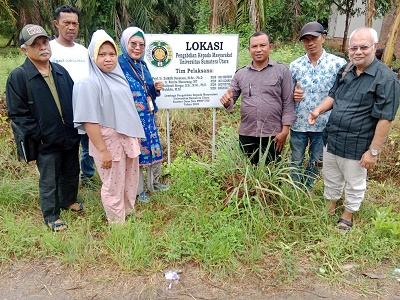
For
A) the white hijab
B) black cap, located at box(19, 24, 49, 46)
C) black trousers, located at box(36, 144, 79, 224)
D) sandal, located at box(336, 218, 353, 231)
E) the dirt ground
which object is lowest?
the dirt ground

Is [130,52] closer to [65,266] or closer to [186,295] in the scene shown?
[65,266]

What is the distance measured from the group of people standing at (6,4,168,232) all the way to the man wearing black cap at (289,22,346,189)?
1355 mm

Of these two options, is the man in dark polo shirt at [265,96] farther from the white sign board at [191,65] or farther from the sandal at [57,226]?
the sandal at [57,226]

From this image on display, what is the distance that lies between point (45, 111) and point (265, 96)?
1910 mm

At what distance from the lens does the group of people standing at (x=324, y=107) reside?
2615mm

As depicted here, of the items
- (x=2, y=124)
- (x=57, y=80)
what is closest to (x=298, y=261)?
(x=57, y=80)

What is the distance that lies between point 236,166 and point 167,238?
96 cm

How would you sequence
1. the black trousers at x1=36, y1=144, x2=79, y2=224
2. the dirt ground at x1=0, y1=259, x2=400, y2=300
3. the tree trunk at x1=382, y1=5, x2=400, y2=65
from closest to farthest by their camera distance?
the dirt ground at x1=0, y1=259, x2=400, y2=300, the black trousers at x1=36, y1=144, x2=79, y2=224, the tree trunk at x1=382, y1=5, x2=400, y2=65

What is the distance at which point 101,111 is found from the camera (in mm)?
2684

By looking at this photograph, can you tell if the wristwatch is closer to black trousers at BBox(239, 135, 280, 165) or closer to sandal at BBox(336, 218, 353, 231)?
sandal at BBox(336, 218, 353, 231)

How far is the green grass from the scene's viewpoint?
2.71 metres

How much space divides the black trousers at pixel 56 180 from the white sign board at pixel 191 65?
1127 millimetres


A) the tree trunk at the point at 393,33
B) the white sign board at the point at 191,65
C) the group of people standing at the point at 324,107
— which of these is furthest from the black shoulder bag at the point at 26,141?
the tree trunk at the point at 393,33

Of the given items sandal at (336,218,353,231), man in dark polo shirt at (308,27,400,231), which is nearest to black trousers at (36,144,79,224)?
man in dark polo shirt at (308,27,400,231)
